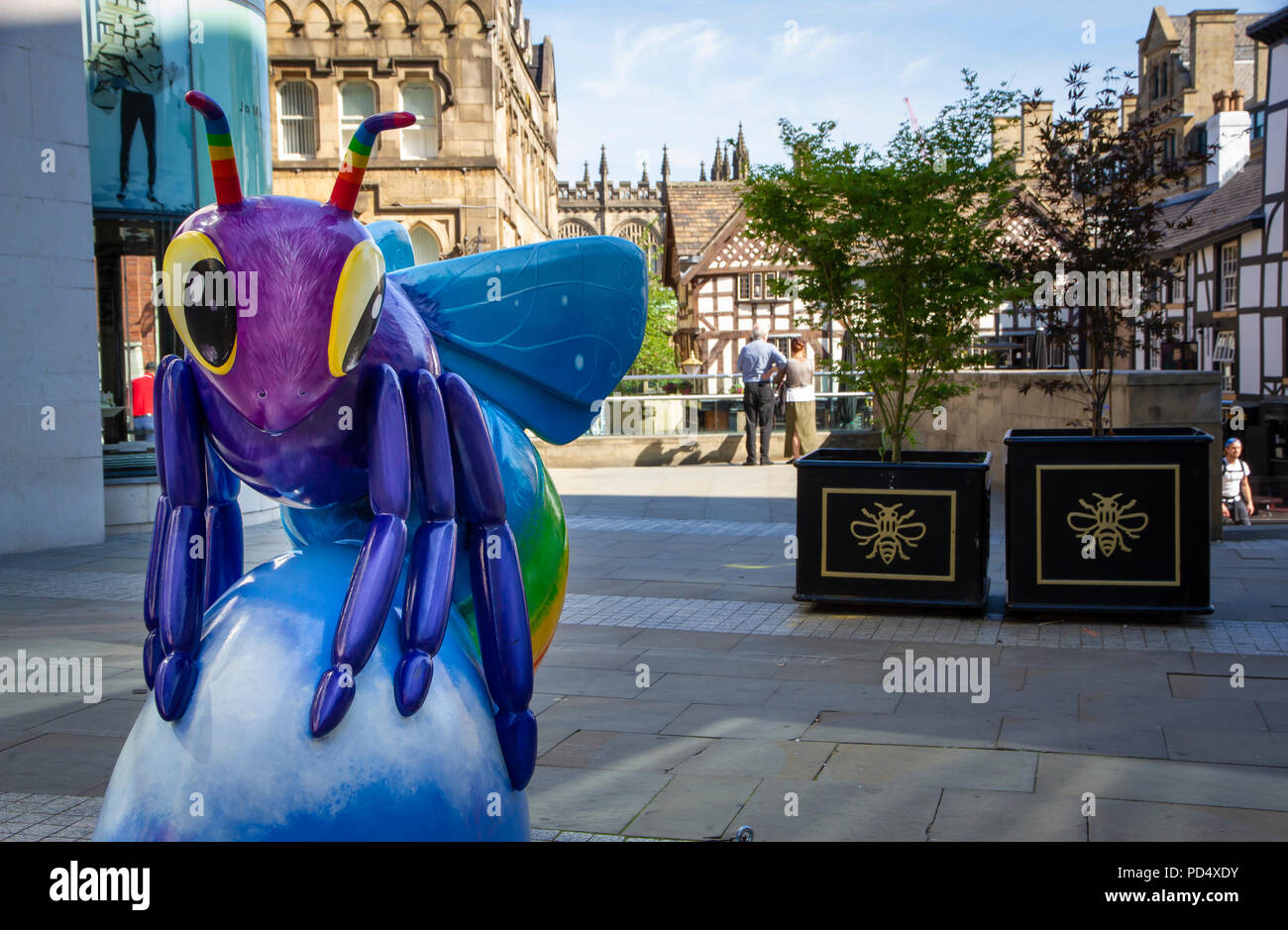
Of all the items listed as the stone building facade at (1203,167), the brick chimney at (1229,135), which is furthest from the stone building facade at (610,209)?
the brick chimney at (1229,135)

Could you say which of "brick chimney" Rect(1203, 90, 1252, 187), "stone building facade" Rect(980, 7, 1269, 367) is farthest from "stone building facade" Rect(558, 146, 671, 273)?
"brick chimney" Rect(1203, 90, 1252, 187)

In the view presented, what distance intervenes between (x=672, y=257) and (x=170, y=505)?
43.1 meters

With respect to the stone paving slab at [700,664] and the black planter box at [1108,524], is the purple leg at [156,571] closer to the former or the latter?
the stone paving slab at [700,664]

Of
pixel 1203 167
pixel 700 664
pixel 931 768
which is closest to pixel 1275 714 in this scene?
pixel 931 768

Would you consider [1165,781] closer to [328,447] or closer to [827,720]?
[827,720]

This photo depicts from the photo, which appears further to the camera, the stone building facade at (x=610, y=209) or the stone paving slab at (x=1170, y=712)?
the stone building facade at (x=610, y=209)

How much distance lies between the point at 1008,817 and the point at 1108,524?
366cm

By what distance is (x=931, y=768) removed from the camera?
189 inches

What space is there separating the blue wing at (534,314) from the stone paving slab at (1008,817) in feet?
6.58

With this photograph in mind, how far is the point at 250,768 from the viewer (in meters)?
2.63

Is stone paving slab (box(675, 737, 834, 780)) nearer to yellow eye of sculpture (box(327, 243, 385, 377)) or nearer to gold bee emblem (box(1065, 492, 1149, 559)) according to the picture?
yellow eye of sculpture (box(327, 243, 385, 377))

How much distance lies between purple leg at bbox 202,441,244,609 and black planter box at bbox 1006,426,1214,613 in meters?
5.53

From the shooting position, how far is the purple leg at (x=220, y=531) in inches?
121
